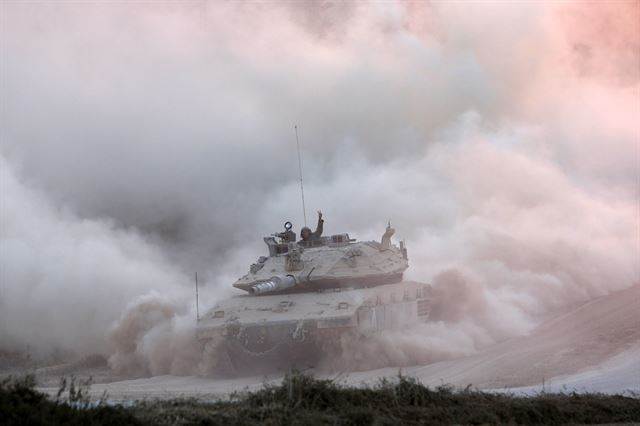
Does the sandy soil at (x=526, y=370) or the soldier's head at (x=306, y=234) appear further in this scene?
the soldier's head at (x=306, y=234)

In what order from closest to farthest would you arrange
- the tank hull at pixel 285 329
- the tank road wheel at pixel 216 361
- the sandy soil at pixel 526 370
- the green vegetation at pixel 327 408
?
the green vegetation at pixel 327 408 < the sandy soil at pixel 526 370 < the tank hull at pixel 285 329 < the tank road wheel at pixel 216 361

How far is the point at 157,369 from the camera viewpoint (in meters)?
24.0

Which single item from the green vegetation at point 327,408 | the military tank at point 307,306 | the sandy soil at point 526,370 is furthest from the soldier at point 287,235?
the green vegetation at point 327,408

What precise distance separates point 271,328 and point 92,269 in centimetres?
1143

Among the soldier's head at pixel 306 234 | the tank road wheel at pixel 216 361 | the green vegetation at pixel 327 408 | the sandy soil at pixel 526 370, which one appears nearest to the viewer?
the green vegetation at pixel 327 408

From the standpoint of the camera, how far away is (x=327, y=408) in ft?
42.8

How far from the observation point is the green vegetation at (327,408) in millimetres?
11320

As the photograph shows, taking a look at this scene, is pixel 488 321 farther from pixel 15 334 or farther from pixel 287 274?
pixel 15 334

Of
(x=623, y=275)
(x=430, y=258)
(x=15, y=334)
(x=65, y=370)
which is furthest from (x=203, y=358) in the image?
(x=623, y=275)

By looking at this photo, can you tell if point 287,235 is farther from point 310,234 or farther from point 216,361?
point 216,361

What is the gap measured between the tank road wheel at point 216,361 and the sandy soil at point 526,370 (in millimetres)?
368

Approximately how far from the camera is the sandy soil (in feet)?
61.0

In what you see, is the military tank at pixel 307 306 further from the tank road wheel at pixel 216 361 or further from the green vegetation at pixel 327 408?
the green vegetation at pixel 327 408

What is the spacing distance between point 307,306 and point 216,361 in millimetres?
2600
